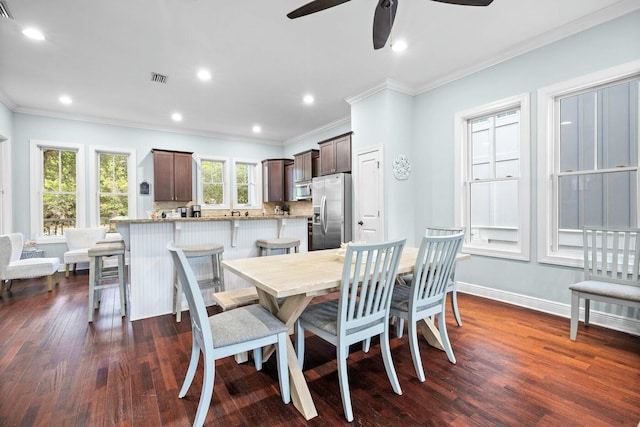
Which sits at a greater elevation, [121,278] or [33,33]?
[33,33]

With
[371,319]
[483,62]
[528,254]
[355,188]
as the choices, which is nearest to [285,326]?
[371,319]

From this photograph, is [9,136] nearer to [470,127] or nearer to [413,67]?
[413,67]

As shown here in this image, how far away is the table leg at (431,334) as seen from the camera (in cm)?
244

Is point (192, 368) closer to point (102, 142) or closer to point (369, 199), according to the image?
point (369, 199)

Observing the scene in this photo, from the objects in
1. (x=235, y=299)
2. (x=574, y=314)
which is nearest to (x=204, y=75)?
(x=235, y=299)

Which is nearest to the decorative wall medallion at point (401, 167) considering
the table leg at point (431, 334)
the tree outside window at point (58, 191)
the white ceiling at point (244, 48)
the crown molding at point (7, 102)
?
the white ceiling at point (244, 48)

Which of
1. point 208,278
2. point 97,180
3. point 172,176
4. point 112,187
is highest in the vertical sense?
point 172,176

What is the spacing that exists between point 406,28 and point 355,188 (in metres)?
2.39

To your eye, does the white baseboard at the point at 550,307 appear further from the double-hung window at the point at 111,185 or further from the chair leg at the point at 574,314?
the double-hung window at the point at 111,185

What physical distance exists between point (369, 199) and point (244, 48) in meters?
2.65

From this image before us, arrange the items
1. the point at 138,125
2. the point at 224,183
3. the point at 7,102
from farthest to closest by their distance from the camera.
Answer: the point at 224,183 → the point at 138,125 → the point at 7,102

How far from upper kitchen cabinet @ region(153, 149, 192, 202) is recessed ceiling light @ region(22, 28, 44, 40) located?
3.05m

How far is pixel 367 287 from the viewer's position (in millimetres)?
1756

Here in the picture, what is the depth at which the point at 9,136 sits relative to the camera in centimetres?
495
